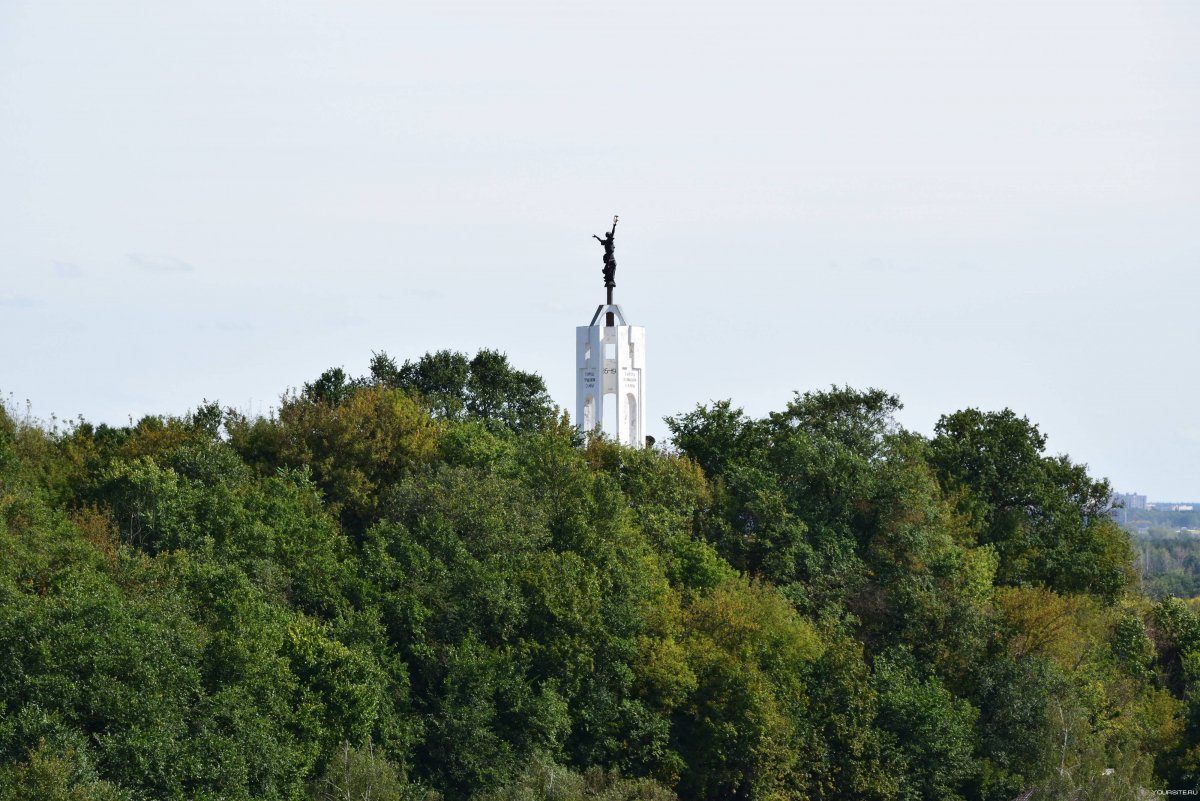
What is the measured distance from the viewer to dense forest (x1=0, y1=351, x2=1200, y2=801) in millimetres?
41562

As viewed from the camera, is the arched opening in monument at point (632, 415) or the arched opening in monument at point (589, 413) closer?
the arched opening in monument at point (589, 413)

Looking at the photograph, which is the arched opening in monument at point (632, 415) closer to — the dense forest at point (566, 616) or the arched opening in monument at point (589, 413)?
the arched opening in monument at point (589, 413)

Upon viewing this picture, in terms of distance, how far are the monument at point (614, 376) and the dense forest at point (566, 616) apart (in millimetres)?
3735

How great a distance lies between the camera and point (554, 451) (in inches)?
2201

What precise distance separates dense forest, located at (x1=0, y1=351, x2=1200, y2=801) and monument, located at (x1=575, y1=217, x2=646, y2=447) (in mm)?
3735

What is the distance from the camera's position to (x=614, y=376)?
69.7 meters

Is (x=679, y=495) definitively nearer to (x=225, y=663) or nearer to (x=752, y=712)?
(x=752, y=712)

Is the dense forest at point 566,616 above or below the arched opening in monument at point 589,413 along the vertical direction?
below

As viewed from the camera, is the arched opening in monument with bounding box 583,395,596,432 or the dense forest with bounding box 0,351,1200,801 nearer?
the dense forest with bounding box 0,351,1200,801

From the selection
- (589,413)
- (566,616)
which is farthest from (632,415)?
(566,616)

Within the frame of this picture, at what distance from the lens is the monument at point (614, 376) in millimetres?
69562

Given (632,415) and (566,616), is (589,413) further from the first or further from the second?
(566,616)

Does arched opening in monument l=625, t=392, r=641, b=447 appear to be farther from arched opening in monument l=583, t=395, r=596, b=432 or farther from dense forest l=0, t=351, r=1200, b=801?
dense forest l=0, t=351, r=1200, b=801

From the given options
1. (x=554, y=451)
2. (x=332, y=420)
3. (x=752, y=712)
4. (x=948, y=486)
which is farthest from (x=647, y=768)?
(x=948, y=486)
